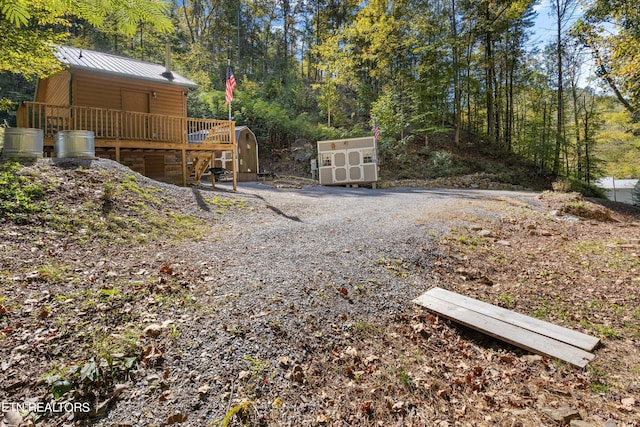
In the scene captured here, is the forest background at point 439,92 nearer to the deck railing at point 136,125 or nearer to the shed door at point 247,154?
the shed door at point 247,154

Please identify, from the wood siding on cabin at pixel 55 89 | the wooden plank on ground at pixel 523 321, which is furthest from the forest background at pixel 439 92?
the wooden plank on ground at pixel 523 321

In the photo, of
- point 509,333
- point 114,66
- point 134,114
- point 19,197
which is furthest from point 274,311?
point 114,66

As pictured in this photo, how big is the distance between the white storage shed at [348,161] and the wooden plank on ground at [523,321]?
1209 centimetres

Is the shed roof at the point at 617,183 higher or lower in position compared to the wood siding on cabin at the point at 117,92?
lower

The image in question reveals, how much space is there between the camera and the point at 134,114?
32.4 feet

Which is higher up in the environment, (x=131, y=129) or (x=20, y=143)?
(x=131, y=129)

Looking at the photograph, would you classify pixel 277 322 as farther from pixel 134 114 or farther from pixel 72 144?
pixel 134 114

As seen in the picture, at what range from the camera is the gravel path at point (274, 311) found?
6.63 ft

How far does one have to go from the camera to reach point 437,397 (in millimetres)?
2258

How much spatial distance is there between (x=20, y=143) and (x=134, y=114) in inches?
169

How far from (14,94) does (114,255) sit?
76.7ft

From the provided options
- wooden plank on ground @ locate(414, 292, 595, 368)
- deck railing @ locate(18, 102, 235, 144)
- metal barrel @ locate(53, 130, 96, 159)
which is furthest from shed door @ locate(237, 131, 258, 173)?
wooden plank on ground @ locate(414, 292, 595, 368)

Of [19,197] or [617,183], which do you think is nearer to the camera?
[19,197]

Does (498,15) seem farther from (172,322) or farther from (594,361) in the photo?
(172,322)
